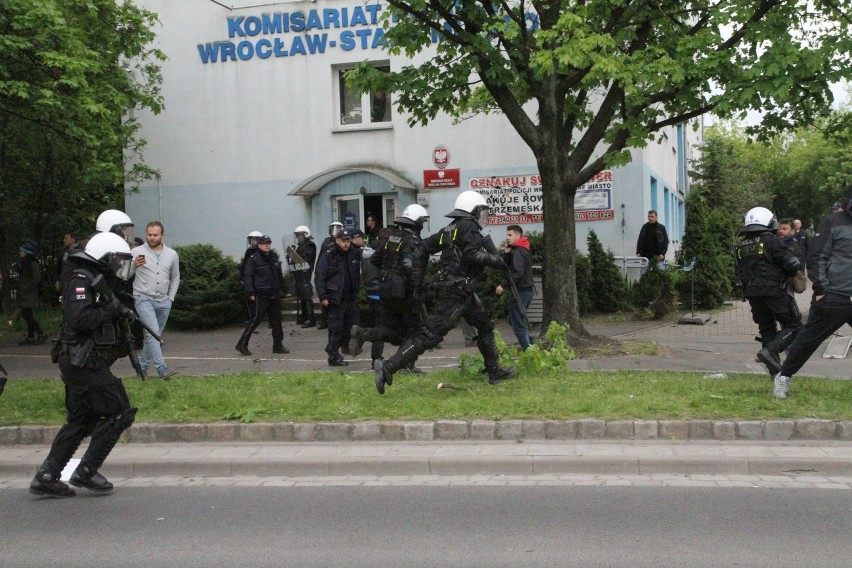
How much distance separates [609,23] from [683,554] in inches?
337

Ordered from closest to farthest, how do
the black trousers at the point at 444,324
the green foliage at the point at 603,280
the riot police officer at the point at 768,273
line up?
1. the black trousers at the point at 444,324
2. the riot police officer at the point at 768,273
3. the green foliage at the point at 603,280

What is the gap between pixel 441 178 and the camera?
19672 millimetres

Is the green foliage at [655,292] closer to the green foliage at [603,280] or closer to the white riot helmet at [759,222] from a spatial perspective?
the green foliage at [603,280]

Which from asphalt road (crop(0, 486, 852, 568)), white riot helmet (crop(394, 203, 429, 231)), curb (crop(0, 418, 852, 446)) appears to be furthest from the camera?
white riot helmet (crop(394, 203, 429, 231))

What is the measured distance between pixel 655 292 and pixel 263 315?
7430mm

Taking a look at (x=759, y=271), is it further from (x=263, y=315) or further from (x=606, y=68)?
(x=263, y=315)

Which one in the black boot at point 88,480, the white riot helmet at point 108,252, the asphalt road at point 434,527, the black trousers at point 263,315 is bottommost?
the asphalt road at point 434,527

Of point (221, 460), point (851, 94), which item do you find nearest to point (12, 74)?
point (221, 460)

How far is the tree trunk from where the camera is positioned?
1261 cm

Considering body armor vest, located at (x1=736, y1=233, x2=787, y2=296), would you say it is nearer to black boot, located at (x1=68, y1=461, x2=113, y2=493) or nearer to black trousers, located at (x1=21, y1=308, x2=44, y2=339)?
black boot, located at (x1=68, y1=461, x2=113, y2=493)

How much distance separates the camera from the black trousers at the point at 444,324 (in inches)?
355

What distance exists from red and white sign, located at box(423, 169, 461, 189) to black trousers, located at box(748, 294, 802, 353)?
34.3 ft

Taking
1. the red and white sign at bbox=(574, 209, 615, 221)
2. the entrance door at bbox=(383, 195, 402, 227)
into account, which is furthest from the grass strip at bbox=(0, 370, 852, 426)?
the entrance door at bbox=(383, 195, 402, 227)

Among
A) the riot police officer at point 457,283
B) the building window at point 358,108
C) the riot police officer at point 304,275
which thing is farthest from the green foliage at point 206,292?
the riot police officer at point 457,283
